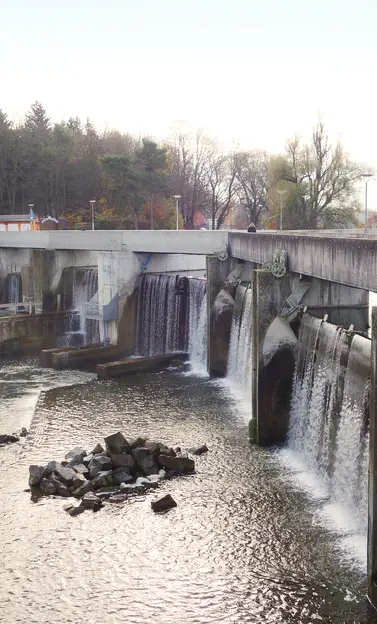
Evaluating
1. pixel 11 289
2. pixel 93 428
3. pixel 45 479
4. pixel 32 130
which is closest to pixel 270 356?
pixel 93 428

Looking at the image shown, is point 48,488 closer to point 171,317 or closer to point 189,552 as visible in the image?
point 189,552

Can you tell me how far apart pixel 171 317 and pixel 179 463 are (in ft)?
58.5

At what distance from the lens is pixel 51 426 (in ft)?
88.1

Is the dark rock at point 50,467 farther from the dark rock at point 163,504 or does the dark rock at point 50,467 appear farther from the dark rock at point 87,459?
the dark rock at point 163,504

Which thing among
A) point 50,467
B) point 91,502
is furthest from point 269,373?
point 91,502

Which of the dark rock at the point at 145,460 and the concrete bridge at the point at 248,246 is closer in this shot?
the concrete bridge at the point at 248,246

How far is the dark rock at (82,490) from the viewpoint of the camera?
20.6 meters

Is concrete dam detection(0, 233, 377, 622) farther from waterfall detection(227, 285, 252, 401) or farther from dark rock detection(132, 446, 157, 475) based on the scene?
dark rock detection(132, 446, 157, 475)

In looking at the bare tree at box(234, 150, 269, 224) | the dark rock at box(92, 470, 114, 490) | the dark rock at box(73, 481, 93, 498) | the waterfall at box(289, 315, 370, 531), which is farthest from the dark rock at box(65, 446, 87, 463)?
the bare tree at box(234, 150, 269, 224)

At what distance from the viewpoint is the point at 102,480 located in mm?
21094

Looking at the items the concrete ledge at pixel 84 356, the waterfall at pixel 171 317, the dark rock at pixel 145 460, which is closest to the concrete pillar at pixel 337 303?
the dark rock at pixel 145 460

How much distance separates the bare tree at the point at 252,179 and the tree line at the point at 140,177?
0.09 meters

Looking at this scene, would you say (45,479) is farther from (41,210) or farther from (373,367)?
(41,210)

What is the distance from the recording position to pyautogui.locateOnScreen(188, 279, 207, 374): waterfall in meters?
37.2
